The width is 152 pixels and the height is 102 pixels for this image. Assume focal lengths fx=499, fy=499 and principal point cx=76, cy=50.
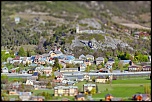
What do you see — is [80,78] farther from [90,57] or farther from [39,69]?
[90,57]

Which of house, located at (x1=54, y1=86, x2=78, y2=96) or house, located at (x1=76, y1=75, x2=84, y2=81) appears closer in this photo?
house, located at (x1=54, y1=86, x2=78, y2=96)

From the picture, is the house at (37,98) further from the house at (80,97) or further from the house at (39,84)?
the house at (39,84)

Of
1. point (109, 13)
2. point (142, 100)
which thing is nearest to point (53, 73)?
point (142, 100)

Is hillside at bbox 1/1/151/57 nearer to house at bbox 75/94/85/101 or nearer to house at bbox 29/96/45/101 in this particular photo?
house at bbox 75/94/85/101

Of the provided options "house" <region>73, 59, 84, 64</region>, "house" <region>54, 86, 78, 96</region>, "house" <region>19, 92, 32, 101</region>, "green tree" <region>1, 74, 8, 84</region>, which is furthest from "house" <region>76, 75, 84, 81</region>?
"house" <region>19, 92, 32, 101</region>

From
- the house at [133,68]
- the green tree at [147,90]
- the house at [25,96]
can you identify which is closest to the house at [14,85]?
the house at [25,96]

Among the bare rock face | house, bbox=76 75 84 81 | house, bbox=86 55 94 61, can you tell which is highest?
the bare rock face
